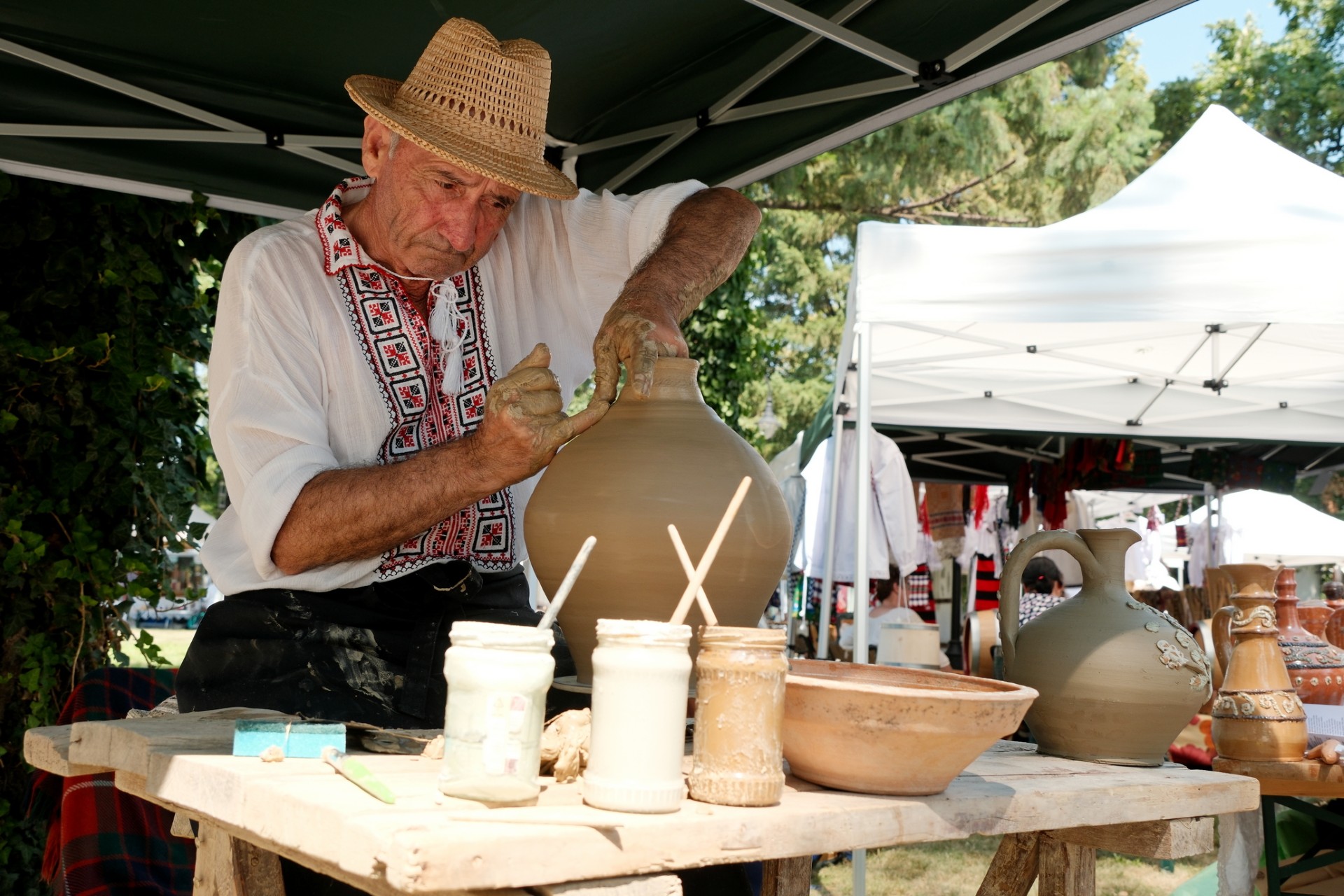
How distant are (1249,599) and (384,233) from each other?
2.20 m

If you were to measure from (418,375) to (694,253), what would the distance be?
589 millimetres

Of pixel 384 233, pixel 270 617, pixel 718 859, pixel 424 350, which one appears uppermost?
pixel 384 233

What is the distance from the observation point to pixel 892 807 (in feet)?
4.14

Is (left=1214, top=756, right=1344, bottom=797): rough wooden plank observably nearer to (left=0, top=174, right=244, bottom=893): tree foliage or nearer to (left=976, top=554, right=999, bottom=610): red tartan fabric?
(left=0, top=174, right=244, bottom=893): tree foliage

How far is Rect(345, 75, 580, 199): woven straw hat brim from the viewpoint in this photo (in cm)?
202

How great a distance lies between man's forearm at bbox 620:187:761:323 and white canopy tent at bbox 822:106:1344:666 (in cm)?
170

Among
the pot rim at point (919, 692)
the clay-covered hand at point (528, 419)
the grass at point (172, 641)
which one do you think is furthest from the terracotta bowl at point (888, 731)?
the grass at point (172, 641)

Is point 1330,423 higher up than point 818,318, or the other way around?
point 818,318

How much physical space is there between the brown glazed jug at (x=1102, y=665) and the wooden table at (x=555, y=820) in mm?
74

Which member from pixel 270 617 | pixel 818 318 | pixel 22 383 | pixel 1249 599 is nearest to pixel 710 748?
pixel 270 617

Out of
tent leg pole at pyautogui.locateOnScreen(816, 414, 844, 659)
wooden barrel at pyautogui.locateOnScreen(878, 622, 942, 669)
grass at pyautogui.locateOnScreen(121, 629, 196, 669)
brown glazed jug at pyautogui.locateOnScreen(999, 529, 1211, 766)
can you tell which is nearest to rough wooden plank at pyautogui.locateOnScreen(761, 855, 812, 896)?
brown glazed jug at pyautogui.locateOnScreen(999, 529, 1211, 766)

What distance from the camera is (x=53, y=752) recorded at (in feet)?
5.41

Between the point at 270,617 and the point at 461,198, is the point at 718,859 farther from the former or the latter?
the point at 461,198

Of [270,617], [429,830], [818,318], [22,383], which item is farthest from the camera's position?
[818,318]
